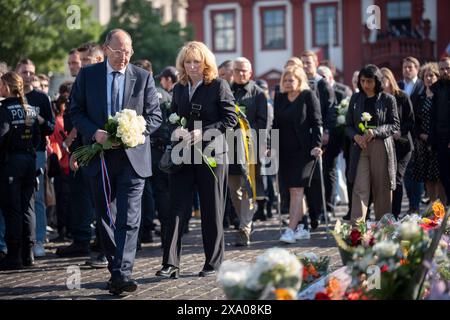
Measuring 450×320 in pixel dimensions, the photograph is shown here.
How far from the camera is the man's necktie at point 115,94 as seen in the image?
7.75 m

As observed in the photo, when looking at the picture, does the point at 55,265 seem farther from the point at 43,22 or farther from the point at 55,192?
the point at 43,22

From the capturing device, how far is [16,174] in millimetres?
9438

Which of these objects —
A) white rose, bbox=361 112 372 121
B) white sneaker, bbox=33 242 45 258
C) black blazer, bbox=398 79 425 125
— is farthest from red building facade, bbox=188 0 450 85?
white sneaker, bbox=33 242 45 258

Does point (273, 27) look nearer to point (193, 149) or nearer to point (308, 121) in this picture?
point (308, 121)

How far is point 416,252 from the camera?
5.14m

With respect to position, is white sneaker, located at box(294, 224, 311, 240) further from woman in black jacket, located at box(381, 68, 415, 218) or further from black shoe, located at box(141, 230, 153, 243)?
black shoe, located at box(141, 230, 153, 243)

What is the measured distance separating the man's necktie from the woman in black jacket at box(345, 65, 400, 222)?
3665 millimetres

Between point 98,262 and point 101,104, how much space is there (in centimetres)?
219

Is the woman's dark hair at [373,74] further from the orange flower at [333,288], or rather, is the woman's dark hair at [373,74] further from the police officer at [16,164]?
the orange flower at [333,288]

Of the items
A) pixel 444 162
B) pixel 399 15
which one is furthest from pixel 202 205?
pixel 399 15

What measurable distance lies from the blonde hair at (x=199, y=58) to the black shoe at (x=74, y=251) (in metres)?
2.77

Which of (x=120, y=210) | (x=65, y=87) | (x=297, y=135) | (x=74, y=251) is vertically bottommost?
(x=74, y=251)

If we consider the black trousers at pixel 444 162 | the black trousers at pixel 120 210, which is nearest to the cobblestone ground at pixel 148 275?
the black trousers at pixel 120 210

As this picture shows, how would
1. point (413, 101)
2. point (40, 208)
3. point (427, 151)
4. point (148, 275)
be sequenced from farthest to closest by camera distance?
1. point (413, 101)
2. point (427, 151)
3. point (40, 208)
4. point (148, 275)
